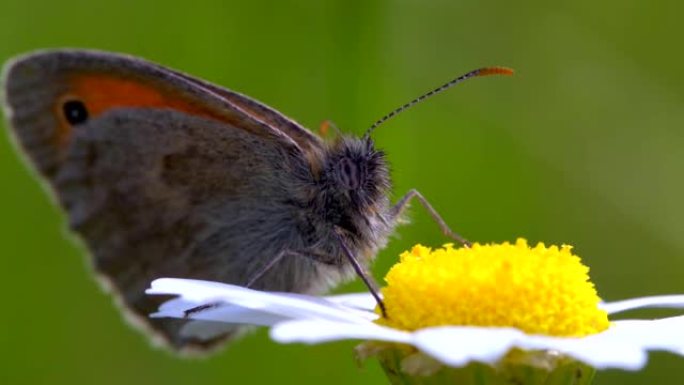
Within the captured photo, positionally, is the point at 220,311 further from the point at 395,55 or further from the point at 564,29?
the point at 564,29

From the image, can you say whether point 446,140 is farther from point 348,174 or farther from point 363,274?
point 363,274

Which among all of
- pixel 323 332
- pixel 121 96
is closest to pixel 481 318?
pixel 323 332

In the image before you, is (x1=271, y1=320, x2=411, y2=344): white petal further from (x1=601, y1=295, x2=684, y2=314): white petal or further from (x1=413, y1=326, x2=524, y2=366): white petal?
(x1=601, y1=295, x2=684, y2=314): white petal

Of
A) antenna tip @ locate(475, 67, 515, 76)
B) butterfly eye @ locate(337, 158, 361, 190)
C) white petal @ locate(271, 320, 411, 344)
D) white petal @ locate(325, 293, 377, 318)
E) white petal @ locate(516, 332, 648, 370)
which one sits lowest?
white petal @ locate(516, 332, 648, 370)

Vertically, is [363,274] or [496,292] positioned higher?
[363,274]

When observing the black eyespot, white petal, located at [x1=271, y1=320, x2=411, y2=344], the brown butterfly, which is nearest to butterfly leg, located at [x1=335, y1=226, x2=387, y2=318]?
the brown butterfly

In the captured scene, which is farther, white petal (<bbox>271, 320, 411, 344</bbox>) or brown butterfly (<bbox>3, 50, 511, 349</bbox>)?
brown butterfly (<bbox>3, 50, 511, 349</bbox>)
